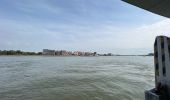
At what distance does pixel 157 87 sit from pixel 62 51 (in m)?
143

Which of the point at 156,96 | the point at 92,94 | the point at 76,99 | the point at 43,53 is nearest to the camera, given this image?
the point at 156,96

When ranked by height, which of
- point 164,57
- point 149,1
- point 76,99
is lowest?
point 76,99

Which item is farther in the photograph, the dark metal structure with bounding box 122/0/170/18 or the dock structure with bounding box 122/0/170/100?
the dark metal structure with bounding box 122/0/170/18

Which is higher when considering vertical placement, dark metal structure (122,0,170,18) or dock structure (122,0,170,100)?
dark metal structure (122,0,170,18)

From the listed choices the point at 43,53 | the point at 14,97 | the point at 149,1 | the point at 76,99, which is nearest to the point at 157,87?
the point at 149,1

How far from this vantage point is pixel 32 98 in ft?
23.8

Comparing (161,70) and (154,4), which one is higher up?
(154,4)

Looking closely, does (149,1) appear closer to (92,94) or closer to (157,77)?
(157,77)

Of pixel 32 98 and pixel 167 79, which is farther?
pixel 32 98

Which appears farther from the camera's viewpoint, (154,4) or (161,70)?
(154,4)

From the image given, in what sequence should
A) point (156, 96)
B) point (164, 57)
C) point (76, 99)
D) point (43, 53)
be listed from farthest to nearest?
point (43, 53) < point (76, 99) < point (164, 57) < point (156, 96)

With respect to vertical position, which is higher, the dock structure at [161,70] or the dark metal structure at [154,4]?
the dark metal structure at [154,4]

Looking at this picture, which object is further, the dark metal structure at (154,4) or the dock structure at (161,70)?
the dark metal structure at (154,4)

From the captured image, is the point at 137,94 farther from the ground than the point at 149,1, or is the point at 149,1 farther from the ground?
the point at 149,1
